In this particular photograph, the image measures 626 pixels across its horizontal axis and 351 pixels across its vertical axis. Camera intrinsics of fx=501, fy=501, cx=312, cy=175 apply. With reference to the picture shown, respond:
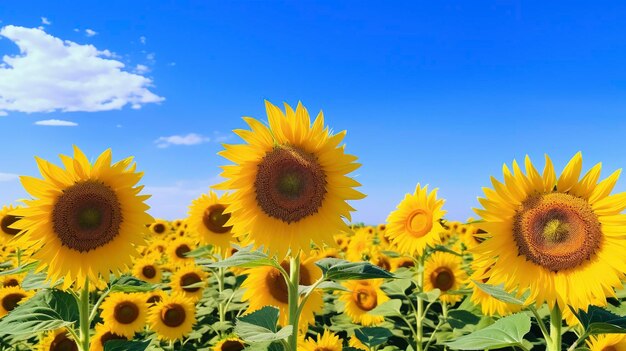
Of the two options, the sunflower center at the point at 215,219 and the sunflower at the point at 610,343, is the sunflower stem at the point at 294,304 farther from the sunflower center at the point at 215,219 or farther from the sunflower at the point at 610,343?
the sunflower center at the point at 215,219

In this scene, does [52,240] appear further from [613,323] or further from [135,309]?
[613,323]

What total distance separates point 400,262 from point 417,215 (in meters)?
2.15

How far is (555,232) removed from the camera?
324 centimetres

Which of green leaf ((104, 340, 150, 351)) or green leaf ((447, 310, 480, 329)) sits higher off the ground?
green leaf ((447, 310, 480, 329))

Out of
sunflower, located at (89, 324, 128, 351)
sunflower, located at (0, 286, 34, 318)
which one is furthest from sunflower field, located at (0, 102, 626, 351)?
sunflower, located at (0, 286, 34, 318)

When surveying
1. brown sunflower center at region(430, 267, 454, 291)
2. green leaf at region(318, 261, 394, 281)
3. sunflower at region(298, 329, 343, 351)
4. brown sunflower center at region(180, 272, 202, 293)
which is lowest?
sunflower at region(298, 329, 343, 351)

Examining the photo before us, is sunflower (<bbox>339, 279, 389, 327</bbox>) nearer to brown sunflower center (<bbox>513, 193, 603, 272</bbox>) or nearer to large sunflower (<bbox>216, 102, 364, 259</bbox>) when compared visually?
large sunflower (<bbox>216, 102, 364, 259</bbox>)

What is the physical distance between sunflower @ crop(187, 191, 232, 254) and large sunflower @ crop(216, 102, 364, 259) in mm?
4477

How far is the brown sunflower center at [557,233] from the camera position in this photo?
129 inches

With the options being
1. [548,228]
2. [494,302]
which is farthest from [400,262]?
[548,228]

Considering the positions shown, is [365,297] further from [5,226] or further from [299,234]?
[5,226]

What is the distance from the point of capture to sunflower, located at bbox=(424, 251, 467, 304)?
768 cm

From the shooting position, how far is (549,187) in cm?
329

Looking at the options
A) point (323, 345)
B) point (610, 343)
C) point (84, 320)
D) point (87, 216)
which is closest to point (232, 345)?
point (323, 345)
